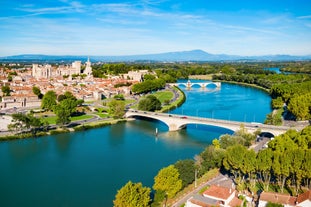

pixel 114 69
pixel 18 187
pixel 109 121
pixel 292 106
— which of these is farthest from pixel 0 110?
pixel 114 69

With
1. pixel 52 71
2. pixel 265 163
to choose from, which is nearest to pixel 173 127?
pixel 265 163

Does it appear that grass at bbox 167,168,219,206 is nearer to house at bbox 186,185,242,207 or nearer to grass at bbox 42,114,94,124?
house at bbox 186,185,242,207

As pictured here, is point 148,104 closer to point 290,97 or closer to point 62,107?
point 62,107

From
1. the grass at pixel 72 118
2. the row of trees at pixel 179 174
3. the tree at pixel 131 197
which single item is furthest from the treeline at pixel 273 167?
the grass at pixel 72 118

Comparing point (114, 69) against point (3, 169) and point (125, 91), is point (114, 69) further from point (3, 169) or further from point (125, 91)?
point (3, 169)

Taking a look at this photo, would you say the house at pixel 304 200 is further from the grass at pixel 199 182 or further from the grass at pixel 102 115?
the grass at pixel 102 115

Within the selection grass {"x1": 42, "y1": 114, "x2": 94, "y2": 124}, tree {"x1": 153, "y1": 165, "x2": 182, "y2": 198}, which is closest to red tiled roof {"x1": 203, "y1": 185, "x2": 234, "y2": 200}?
tree {"x1": 153, "y1": 165, "x2": 182, "y2": 198}
